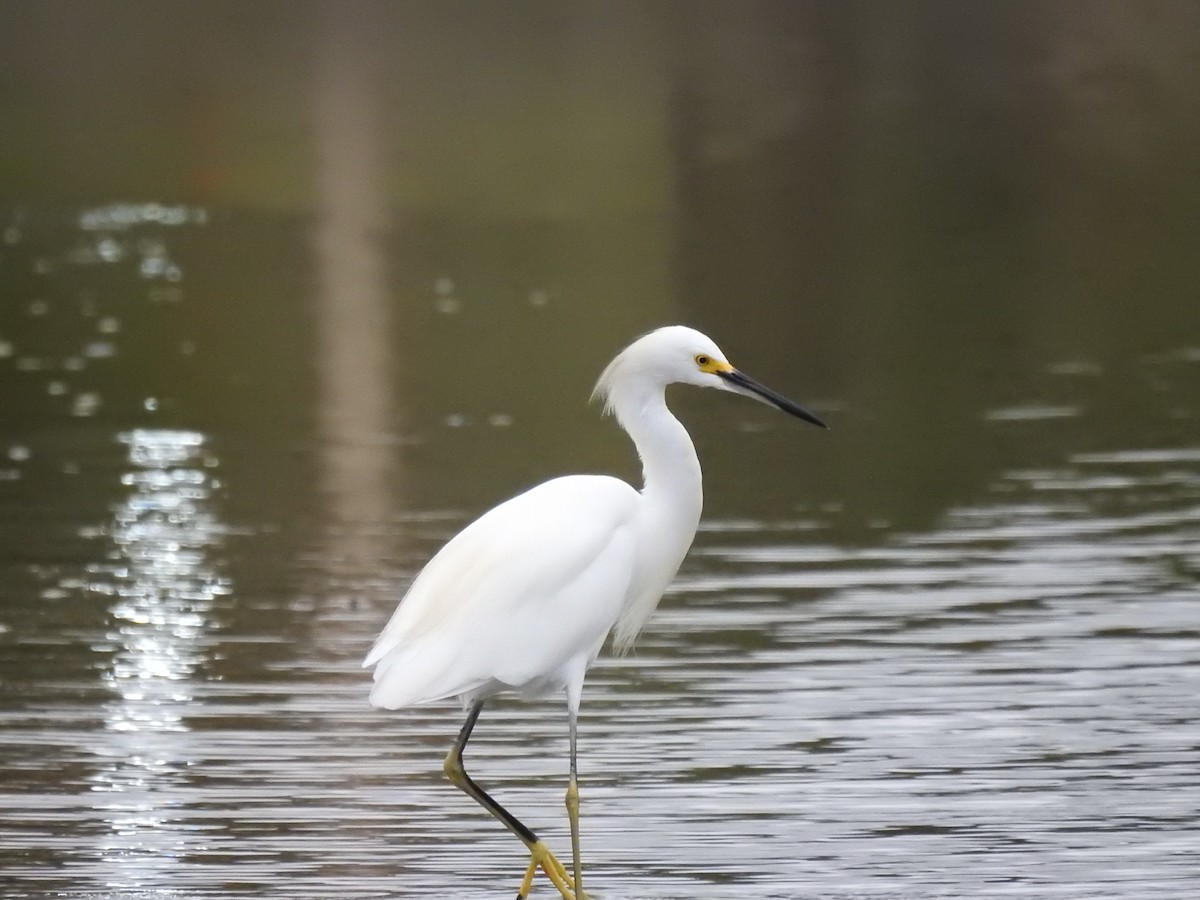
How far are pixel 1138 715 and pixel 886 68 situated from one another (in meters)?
27.3

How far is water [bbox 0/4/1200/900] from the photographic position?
19.0ft

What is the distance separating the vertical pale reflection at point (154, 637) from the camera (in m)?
5.88

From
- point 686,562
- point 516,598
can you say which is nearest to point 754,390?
point 516,598

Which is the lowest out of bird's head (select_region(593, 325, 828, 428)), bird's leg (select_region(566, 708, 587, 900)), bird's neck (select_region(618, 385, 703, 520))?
bird's leg (select_region(566, 708, 587, 900))

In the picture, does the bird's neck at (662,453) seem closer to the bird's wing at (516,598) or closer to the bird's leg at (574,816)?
the bird's wing at (516,598)

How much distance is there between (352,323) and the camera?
48.2ft

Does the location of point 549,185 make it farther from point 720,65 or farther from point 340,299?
point 720,65

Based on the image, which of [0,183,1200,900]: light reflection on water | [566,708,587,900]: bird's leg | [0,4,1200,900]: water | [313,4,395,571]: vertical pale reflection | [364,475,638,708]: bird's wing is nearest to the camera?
[566,708,587,900]: bird's leg

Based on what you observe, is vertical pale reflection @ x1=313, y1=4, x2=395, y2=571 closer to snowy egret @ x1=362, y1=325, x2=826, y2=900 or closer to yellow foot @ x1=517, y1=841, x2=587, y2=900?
snowy egret @ x1=362, y1=325, x2=826, y2=900

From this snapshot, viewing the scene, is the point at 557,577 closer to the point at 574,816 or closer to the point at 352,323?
the point at 574,816

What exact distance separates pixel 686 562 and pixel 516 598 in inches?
118

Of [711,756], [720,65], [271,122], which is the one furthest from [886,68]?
[711,756]

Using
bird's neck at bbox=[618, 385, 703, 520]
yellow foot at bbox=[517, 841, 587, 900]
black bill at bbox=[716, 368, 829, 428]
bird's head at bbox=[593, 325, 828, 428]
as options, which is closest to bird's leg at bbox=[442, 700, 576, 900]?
yellow foot at bbox=[517, 841, 587, 900]

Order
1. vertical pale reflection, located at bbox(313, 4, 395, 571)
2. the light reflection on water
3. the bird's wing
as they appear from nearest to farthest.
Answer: the bird's wing < the light reflection on water < vertical pale reflection, located at bbox(313, 4, 395, 571)
